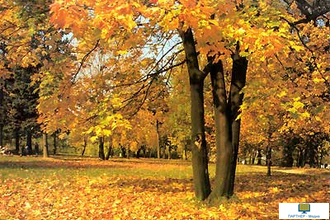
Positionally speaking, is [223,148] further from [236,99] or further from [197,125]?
[236,99]

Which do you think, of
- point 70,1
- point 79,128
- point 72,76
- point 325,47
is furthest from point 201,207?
point 325,47

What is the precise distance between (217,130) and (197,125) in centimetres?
56

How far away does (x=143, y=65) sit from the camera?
11.8 meters

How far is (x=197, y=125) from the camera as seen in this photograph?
9.47 meters

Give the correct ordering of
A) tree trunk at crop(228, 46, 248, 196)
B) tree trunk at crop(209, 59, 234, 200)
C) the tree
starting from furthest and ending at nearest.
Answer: tree trunk at crop(228, 46, 248, 196) < tree trunk at crop(209, 59, 234, 200) < the tree

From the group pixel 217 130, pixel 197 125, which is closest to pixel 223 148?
A: pixel 217 130

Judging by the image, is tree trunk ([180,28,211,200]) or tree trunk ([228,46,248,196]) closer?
tree trunk ([180,28,211,200])

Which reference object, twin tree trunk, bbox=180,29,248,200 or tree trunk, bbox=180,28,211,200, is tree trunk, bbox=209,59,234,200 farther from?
tree trunk, bbox=180,28,211,200

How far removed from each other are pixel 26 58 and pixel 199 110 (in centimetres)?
465

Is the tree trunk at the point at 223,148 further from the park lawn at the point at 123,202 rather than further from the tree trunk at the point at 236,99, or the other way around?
the park lawn at the point at 123,202

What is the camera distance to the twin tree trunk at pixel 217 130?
374 inches

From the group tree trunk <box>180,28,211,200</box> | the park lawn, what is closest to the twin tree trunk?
tree trunk <box>180,28,211,200</box>

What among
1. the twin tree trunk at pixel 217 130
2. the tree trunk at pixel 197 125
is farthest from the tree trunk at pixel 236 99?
the tree trunk at pixel 197 125

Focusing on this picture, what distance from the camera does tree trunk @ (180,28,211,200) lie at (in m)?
9.50
